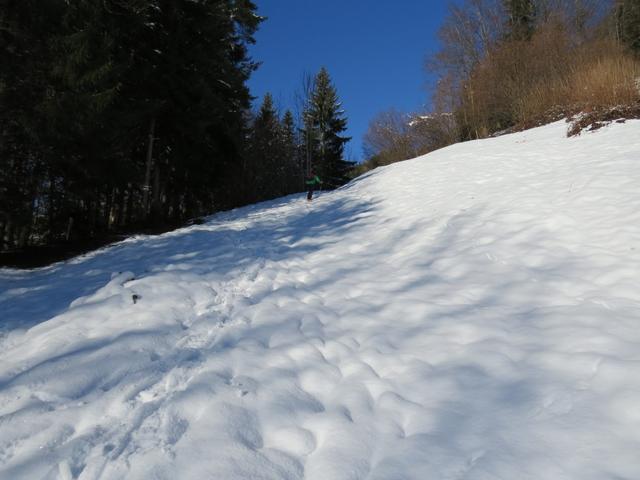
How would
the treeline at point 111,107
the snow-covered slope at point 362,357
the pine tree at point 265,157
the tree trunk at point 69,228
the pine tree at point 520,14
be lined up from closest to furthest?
the snow-covered slope at point 362,357 < the treeline at point 111,107 < the tree trunk at point 69,228 < the pine tree at point 520,14 < the pine tree at point 265,157

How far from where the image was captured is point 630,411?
184cm

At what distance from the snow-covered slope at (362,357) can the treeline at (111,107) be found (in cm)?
445

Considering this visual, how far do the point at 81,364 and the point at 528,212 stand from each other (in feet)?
18.9

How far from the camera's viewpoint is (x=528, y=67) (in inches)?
710

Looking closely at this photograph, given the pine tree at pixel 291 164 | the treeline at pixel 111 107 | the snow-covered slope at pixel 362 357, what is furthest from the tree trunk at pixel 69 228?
the pine tree at pixel 291 164

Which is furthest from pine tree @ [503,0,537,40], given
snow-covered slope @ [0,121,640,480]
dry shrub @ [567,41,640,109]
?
snow-covered slope @ [0,121,640,480]

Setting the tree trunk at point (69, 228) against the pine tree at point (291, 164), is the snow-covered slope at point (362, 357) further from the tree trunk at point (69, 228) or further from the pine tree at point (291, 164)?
the pine tree at point (291, 164)

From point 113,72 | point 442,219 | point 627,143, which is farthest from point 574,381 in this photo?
point 113,72

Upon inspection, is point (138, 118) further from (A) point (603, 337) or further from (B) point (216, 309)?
(A) point (603, 337)

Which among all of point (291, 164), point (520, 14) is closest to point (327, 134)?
point (291, 164)

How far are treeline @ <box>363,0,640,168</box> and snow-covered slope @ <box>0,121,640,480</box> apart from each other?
29.1 feet

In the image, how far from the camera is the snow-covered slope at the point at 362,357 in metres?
1.83

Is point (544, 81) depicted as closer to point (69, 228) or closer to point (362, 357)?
point (362, 357)

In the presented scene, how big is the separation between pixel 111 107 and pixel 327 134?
1001 inches
